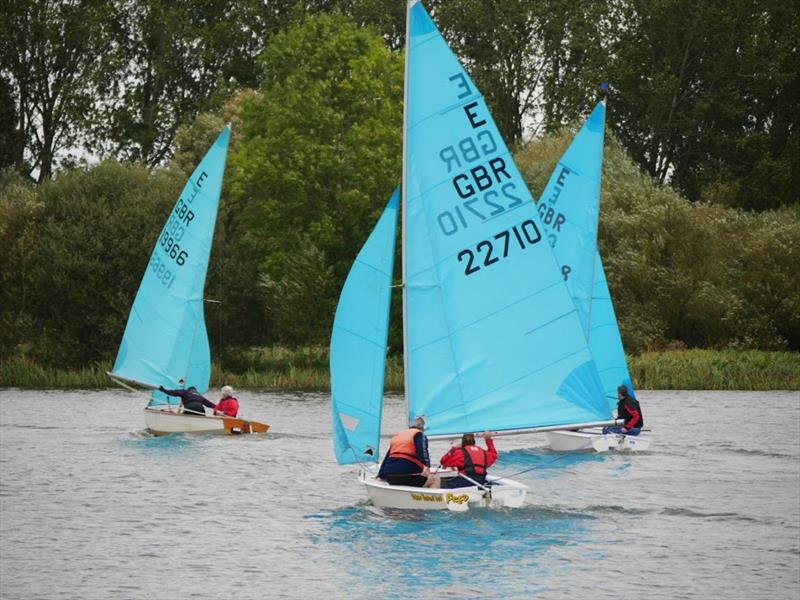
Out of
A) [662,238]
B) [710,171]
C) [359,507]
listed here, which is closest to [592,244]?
[359,507]

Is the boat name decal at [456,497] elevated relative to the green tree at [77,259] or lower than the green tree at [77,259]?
lower

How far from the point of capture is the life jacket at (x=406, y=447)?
25.6m

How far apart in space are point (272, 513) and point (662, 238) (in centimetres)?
4186

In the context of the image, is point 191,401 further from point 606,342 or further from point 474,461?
point 474,461

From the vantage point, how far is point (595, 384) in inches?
1039

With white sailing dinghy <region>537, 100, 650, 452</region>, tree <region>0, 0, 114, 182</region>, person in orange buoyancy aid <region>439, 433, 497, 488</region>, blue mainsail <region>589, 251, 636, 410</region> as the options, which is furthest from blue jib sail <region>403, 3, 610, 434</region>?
tree <region>0, 0, 114, 182</region>

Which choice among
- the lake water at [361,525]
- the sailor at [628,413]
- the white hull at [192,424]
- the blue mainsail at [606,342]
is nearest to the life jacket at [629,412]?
the sailor at [628,413]

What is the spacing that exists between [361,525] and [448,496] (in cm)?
251

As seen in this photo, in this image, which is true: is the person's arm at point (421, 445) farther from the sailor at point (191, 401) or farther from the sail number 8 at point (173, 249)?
the sail number 8 at point (173, 249)

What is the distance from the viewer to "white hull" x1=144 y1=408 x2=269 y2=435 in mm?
41750

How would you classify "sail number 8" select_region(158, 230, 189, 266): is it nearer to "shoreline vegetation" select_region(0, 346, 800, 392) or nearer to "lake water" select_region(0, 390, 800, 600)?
"lake water" select_region(0, 390, 800, 600)

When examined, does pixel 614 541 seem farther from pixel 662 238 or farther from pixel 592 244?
pixel 662 238

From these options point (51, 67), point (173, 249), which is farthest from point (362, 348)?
point (51, 67)

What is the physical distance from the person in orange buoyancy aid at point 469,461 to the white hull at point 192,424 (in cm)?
1606
